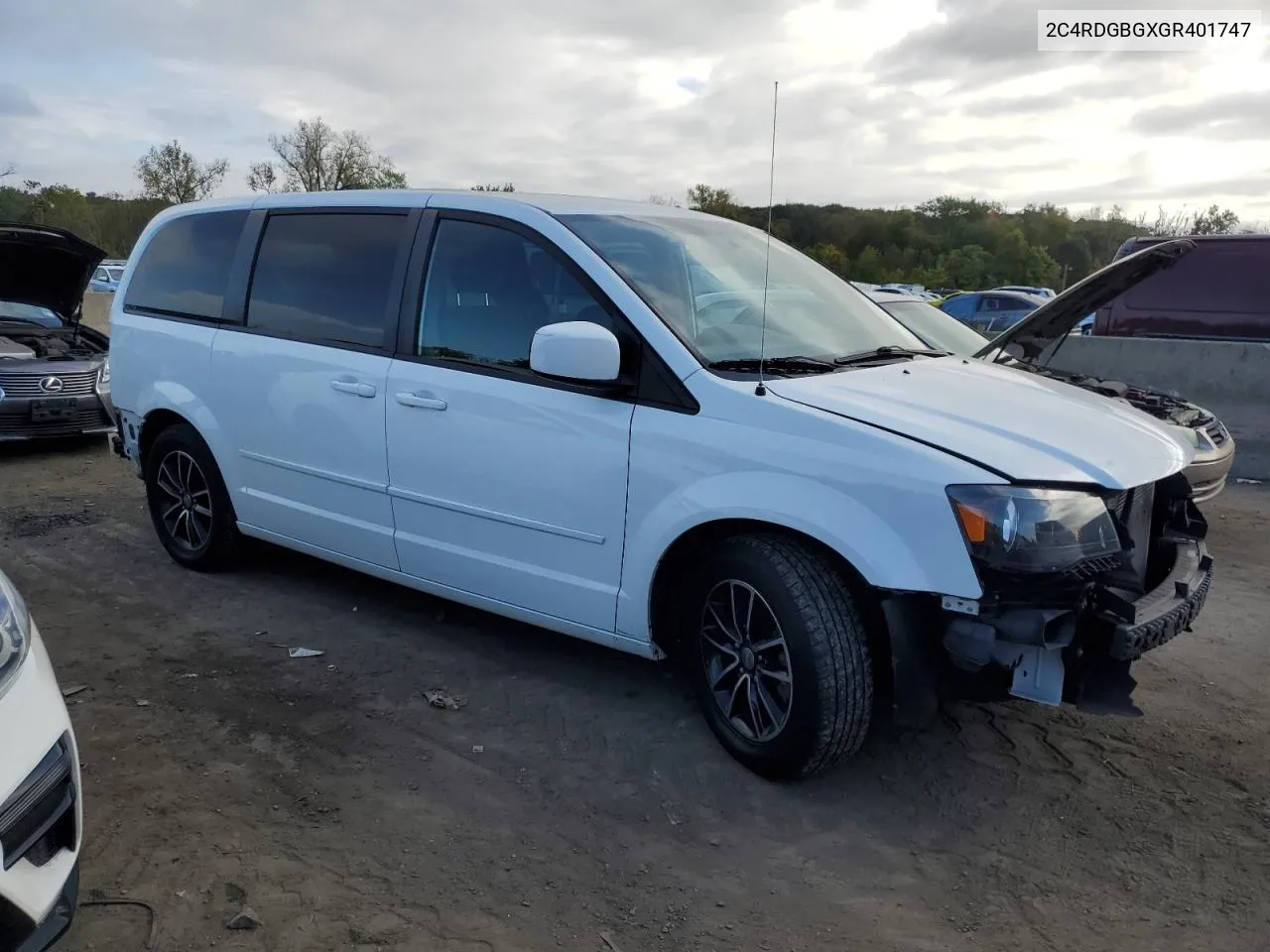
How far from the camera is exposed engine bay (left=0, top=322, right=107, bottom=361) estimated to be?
865cm

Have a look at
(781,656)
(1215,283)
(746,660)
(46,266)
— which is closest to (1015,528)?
(781,656)

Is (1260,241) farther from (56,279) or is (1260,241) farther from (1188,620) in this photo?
(56,279)

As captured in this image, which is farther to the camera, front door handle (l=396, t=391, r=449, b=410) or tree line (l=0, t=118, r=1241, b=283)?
tree line (l=0, t=118, r=1241, b=283)

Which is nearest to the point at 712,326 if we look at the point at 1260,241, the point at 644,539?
the point at 644,539

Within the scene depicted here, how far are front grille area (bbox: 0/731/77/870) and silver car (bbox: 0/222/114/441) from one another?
655 centimetres

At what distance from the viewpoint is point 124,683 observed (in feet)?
13.0

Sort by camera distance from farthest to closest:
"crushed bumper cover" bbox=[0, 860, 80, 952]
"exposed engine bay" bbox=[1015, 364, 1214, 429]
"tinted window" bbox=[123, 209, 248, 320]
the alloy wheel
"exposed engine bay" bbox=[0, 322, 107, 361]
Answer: "exposed engine bay" bbox=[0, 322, 107, 361] → "exposed engine bay" bbox=[1015, 364, 1214, 429] → "tinted window" bbox=[123, 209, 248, 320] → the alloy wheel → "crushed bumper cover" bbox=[0, 860, 80, 952]

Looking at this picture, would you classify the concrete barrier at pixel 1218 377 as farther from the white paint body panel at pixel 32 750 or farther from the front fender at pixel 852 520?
the white paint body panel at pixel 32 750

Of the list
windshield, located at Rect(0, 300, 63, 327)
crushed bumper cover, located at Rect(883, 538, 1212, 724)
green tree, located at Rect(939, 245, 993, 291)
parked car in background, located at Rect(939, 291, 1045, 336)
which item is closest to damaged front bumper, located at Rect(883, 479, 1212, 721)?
crushed bumper cover, located at Rect(883, 538, 1212, 724)

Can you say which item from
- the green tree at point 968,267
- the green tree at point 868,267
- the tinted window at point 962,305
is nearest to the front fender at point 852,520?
the tinted window at point 962,305

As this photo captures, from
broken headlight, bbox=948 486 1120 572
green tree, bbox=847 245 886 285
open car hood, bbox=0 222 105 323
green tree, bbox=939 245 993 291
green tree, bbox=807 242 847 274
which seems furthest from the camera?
green tree, bbox=939 245 993 291

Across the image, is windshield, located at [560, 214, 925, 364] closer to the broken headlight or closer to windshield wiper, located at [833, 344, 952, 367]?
windshield wiper, located at [833, 344, 952, 367]

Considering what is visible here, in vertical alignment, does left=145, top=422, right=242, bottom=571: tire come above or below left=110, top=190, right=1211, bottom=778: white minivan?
below

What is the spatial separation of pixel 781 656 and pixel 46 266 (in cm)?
798
